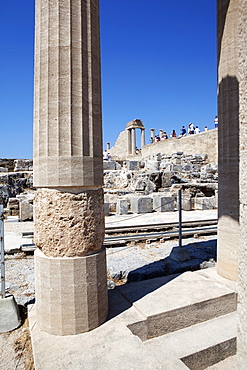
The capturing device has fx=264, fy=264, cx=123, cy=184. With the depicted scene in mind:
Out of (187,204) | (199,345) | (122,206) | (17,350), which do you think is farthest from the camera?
(187,204)

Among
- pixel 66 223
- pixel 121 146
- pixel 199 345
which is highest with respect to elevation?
pixel 121 146

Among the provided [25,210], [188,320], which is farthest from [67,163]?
[25,210]

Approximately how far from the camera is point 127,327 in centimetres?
270

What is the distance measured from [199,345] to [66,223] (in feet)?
6.25

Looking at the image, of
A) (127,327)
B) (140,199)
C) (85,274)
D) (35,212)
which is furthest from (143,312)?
(140,199)

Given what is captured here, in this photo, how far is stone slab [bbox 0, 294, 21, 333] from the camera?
2.88m

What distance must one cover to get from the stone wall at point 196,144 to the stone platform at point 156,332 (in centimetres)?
2044

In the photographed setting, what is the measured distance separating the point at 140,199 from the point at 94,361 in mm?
9396

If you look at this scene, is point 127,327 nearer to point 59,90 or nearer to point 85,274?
point 85,274

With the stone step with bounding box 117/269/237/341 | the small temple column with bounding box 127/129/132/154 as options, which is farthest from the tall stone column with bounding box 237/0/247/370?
the small temple column with bounding box 127/129/132/154

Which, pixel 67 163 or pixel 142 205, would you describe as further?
pixel 142 205

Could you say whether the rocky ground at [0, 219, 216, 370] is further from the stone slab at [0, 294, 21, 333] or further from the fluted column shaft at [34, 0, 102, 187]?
the fluted column shaft at [34, 0, 102, 187]

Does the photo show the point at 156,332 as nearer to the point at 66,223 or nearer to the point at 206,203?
the point at 66,223

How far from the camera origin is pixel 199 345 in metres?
2.79
